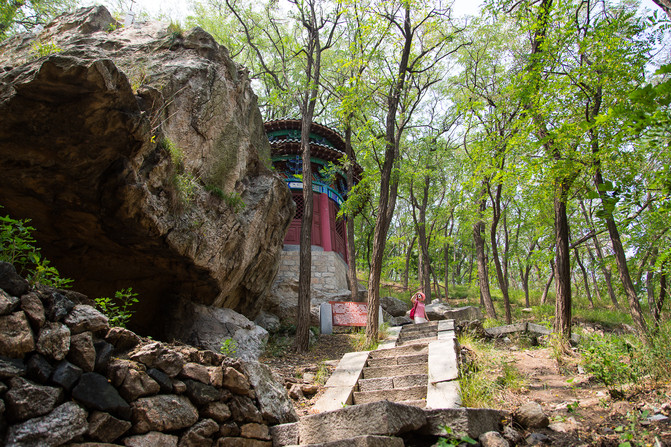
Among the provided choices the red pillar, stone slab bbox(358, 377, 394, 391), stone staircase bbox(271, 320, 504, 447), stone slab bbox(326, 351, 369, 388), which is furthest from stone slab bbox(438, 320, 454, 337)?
the red pillar

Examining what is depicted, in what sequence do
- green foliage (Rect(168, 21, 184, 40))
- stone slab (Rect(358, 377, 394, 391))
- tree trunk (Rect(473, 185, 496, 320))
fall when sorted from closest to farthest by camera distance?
stone slab (Rect(358, 377, 394, 391)), green foliage (Rect(168, 21, 184, 40)), tree trunk (Rect(473, 185, 496, 320))

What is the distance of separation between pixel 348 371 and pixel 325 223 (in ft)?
28.5

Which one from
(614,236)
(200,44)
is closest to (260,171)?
(200,44)

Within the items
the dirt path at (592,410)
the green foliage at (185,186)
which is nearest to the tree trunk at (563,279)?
the dirt path at (592,410)

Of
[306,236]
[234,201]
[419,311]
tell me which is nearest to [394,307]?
[419,311]

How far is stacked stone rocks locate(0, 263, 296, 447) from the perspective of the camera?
2.43m

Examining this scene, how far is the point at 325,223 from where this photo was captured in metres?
14.5

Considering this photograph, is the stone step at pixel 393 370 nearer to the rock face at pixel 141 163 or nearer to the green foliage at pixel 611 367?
the green foliage at pixel 611 367

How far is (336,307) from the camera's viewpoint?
1015cm

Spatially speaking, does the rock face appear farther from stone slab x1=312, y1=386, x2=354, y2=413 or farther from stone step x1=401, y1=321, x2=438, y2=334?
stone step x1=401, y1=321, x2=438, y2=334

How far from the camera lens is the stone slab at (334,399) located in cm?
492

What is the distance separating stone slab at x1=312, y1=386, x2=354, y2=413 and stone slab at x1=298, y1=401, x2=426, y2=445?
118 centimetres

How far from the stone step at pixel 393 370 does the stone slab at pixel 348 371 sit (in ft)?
0.52

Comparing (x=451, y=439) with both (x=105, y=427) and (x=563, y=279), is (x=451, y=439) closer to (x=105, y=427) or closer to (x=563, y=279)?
(x=105, y=427)
